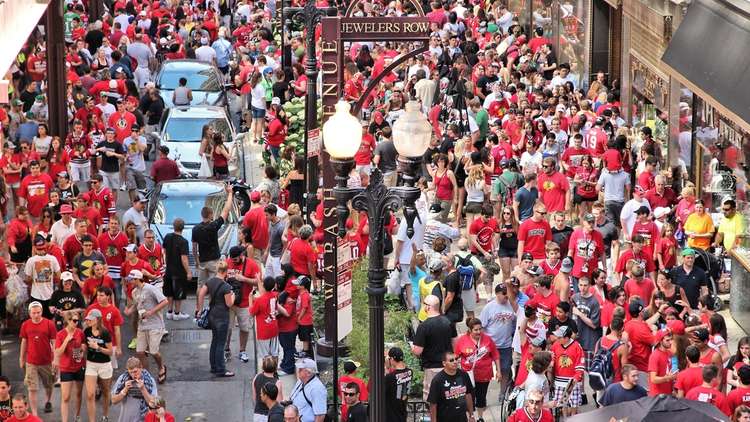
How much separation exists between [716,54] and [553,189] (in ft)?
10.1

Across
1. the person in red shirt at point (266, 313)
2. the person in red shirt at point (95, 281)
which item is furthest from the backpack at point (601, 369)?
the person in red shirt at point (95, 281)

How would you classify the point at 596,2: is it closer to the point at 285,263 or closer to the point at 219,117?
the point at 219,117

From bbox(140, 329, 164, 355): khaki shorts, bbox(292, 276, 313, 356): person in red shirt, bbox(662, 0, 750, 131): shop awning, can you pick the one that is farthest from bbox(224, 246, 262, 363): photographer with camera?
bbox(662, 0, 750, 131): shop awning

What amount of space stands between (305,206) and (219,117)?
17.3 ft

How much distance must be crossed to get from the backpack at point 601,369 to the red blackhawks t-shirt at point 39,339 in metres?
6.19

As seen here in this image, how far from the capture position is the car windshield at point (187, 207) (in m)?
24.1

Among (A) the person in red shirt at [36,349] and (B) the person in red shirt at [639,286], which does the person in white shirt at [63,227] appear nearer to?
(A) the person in red shirt at [36,349]

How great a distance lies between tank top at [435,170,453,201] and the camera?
82.7 feet

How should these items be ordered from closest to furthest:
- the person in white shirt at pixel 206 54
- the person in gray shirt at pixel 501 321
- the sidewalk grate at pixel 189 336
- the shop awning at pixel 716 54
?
1. the person in gray shirt at pixel 501 321
2. the shop awning at pixel 716 54
3. the sidewalk grate at pixel 189 336
4. the person in white shirt at pixel 206 54

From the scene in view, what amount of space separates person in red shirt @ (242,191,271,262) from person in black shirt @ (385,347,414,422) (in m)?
7.09

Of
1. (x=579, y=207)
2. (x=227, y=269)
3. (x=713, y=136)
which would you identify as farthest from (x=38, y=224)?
(x=713, y=136)

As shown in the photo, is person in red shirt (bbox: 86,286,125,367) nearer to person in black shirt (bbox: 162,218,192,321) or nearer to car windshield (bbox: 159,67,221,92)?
person in black shirt (bbox: 162,218,192,321)

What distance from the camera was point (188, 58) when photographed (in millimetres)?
37188

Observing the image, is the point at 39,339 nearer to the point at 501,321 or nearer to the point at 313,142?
the point at 313,142
